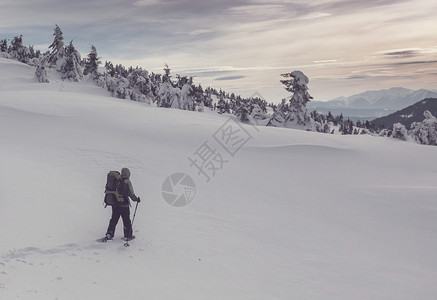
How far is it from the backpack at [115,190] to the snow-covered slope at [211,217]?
1.00 m

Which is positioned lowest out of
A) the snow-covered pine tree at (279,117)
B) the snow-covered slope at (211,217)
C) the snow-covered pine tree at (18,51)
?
the snow-covered slope at (211,217)

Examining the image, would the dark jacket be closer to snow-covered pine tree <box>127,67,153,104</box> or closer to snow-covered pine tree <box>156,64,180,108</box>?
snow-covered pine tree <box>156,64,180,108</box>

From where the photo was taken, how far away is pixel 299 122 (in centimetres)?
4056

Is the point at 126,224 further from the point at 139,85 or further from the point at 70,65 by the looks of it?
the point at 70,65

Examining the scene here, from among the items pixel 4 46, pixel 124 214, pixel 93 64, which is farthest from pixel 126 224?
pixel 4 46

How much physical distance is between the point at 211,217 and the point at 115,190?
3556 millimetres

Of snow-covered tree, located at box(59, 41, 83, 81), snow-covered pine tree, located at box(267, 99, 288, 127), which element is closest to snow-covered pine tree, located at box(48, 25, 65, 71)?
snow-covered tree, located at box(59, 41, 83, 81)

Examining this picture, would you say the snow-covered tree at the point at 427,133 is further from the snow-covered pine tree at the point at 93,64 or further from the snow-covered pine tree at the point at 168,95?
the snow-covered pine tree at the point at 93,64

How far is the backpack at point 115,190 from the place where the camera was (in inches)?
324

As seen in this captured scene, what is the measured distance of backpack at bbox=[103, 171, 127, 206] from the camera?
8219 mm

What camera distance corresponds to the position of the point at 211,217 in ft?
34.8

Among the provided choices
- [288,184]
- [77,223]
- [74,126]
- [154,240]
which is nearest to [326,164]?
[288,184]

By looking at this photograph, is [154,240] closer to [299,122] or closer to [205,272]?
[205,272]

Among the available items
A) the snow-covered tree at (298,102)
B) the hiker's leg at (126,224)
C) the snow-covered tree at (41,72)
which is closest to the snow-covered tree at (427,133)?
the snow-covered tree at (298,102)
